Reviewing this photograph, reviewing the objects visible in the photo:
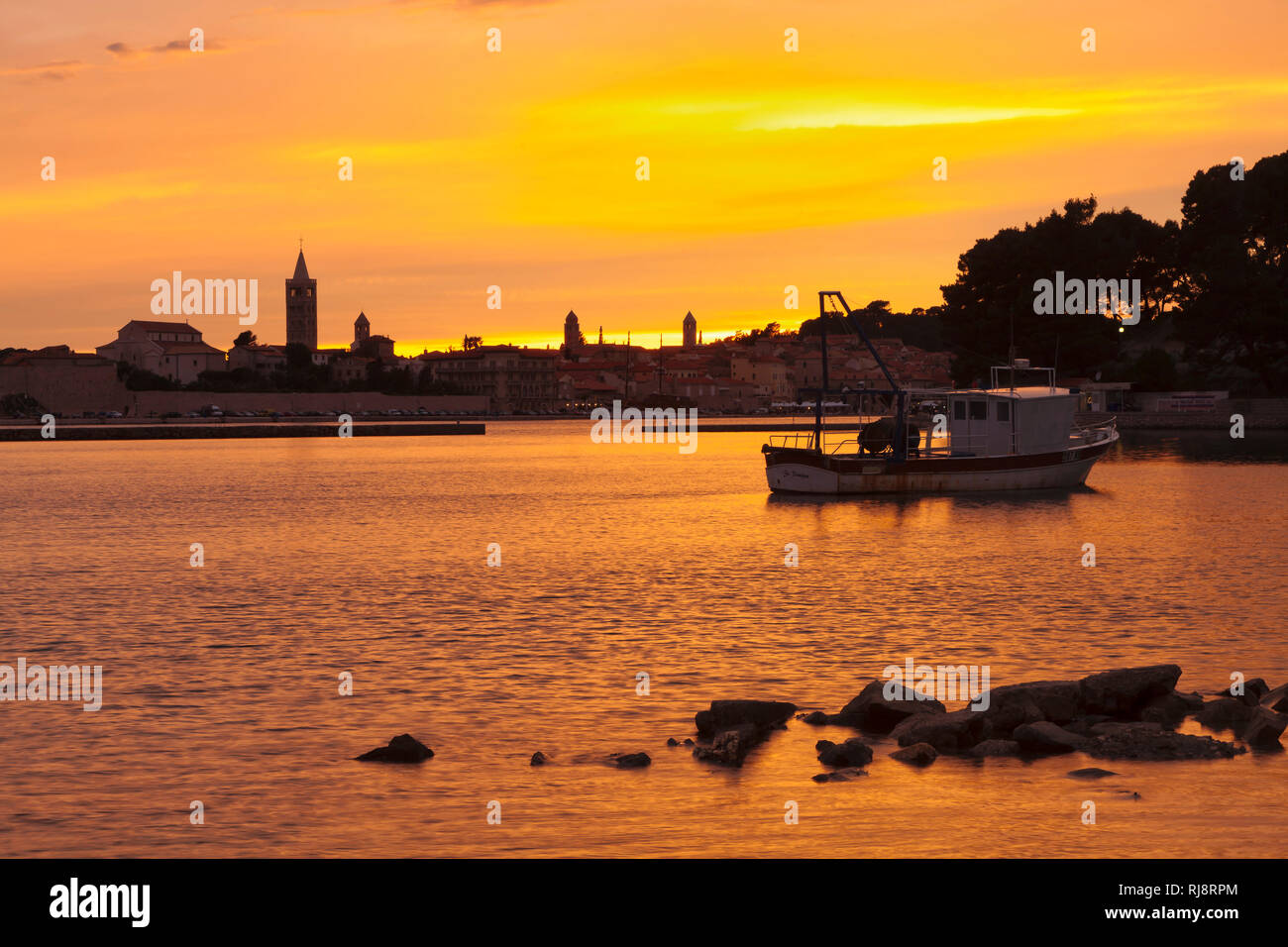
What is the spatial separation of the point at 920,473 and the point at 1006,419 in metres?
3.80

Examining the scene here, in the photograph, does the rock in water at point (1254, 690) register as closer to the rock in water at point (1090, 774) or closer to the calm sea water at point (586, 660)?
the calm sea water at point (586, 660)

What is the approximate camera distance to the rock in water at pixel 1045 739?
37.9 ft

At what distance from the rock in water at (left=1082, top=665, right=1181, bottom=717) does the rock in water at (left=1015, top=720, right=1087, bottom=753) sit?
100cm

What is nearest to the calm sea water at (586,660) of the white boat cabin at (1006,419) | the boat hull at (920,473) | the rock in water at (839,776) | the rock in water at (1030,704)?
the rock in water at (839,776)

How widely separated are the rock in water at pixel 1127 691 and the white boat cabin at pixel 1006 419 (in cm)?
3333

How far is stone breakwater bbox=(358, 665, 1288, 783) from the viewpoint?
11.4m

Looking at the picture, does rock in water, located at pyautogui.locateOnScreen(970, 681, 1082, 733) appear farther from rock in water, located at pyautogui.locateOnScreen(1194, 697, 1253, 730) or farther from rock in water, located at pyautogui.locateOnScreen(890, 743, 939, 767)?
rock in water, located at pyautogui.locateOnScreen(1194, 697, 1253, 730)

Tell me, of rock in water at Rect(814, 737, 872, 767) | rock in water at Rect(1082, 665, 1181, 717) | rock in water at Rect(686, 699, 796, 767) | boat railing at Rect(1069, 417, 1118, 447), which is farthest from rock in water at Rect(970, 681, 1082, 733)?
boat railing at Rect(1069, 417, 1118, 447)

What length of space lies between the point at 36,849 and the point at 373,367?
166201 millimetres

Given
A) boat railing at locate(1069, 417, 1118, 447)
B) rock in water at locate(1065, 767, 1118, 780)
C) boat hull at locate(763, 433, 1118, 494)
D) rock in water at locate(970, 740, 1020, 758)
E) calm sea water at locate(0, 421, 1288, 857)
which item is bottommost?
calm sea water at locate(0, 421, 1288, 857)

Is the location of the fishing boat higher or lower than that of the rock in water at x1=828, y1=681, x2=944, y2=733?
higher

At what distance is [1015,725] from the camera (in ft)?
39.4

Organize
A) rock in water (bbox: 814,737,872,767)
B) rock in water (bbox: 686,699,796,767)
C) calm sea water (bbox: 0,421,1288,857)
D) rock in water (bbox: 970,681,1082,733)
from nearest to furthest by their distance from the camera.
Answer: calm sea water (bbox: 0,421,1288,857) < rock in water (bbox: 814,737,872,767) < rock in water (bbox: 686,699,796,767) < rock in water (bbox: 970,681,1082,733)
